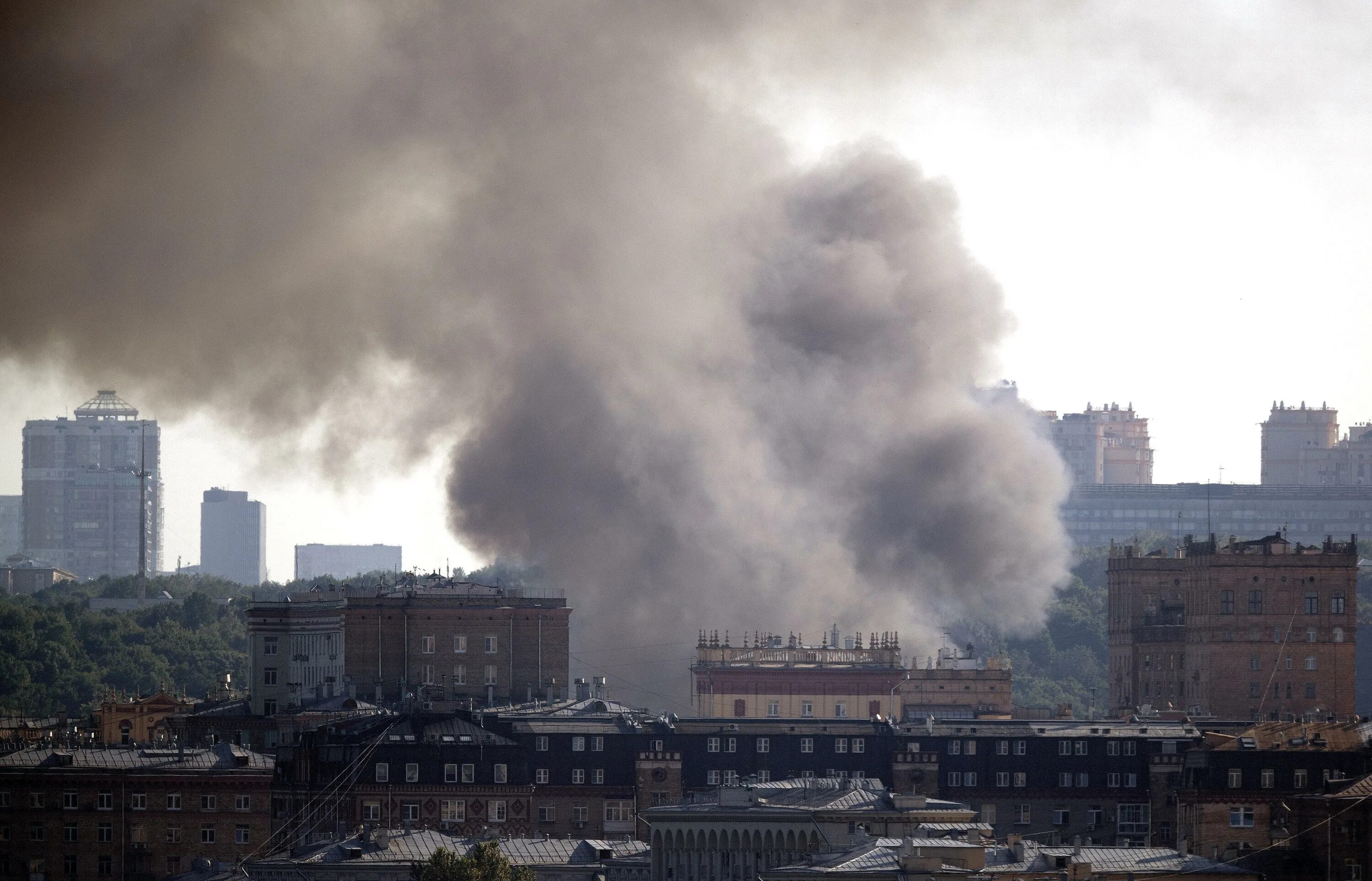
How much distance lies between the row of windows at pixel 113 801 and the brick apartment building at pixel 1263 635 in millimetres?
33136

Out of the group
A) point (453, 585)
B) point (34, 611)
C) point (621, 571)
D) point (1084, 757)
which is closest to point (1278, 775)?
point (1084, 757)

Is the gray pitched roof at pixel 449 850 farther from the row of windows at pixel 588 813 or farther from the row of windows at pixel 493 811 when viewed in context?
the row of windows at pixel 588 813

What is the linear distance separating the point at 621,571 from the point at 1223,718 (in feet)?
95.4

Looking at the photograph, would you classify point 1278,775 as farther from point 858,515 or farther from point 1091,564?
point 1091,564

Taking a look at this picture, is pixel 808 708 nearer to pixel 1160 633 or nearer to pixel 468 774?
pixel 1160 633

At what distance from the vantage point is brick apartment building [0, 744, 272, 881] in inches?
3504

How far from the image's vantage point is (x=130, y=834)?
89.5m

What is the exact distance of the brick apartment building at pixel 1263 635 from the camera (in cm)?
11569

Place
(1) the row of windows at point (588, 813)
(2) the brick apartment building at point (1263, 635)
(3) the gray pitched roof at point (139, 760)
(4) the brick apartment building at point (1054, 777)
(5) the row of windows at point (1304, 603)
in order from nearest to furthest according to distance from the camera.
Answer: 1. (3) the gray pitched roof at point (139, 760)
2. (1) the row of windows at point (588, 813)
3. (4) the brick apartment building at point (1054, 777)
4. (2) the brick apartment building at point (1263, 635)
5. (5) the row of windows at point (1304, 603)

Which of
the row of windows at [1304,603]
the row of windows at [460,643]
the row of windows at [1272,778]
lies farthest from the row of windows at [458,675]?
the row of windows at [1272,778]

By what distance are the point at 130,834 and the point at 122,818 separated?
0.43 m

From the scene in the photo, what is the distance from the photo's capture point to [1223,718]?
113 meters

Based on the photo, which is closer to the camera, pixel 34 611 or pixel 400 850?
pixel 400 850

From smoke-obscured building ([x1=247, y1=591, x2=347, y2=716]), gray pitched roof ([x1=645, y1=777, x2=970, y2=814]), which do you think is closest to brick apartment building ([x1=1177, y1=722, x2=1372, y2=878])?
gray pitched roof ([x1=645, y1=777, x2=970, y2=814])
